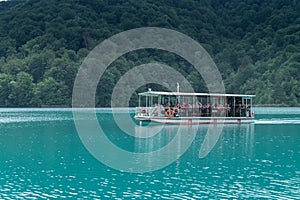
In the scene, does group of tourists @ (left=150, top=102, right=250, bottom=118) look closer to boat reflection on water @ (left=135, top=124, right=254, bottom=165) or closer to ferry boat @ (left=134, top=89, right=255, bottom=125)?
ferry boat @ (left=134, top=89, right=255, bottom=125)

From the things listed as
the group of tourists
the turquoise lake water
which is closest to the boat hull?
the group of tourists

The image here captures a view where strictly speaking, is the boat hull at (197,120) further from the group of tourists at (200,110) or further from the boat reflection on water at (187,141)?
the boat reflection on water at (187,141)

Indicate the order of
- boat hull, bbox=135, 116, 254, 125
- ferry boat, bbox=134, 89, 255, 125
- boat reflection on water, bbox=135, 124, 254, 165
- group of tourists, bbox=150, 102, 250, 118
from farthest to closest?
1. group of tourists, bbox=150, 102, 250, 118
2. ferry boat, bbox=134, 89, 255, 125
3. boat hull, bbox=135, 116, 254, 125
4. boat reflection on water, bbox=135, 124, 254, 165

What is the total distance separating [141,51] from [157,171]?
10889 cm

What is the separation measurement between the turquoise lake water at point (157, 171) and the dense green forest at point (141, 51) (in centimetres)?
7089

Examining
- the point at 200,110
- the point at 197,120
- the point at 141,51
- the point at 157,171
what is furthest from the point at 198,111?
the point at 141,51

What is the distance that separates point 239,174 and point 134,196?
700cm

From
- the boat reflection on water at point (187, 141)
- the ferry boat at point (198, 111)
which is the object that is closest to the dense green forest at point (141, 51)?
the ferry boat at point (198, 111)

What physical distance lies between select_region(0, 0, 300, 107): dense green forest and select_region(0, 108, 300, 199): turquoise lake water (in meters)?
70.9

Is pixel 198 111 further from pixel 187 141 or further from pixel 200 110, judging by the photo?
pixel 187 141

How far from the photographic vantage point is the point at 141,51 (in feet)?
440

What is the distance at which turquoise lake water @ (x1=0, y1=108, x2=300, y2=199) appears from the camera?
70.8ft

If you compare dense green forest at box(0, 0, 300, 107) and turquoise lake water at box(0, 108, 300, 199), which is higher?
dense green forest at box(0, 0, 300, 107)

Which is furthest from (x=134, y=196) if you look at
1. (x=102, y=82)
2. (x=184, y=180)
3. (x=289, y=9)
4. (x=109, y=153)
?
(x=289, y=9)
